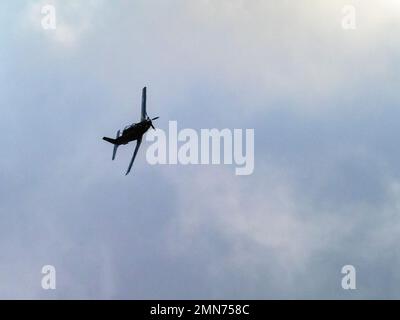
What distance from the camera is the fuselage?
115688 mm

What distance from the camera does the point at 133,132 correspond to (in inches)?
4606

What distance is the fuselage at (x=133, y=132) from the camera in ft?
380

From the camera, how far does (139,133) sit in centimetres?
11669
